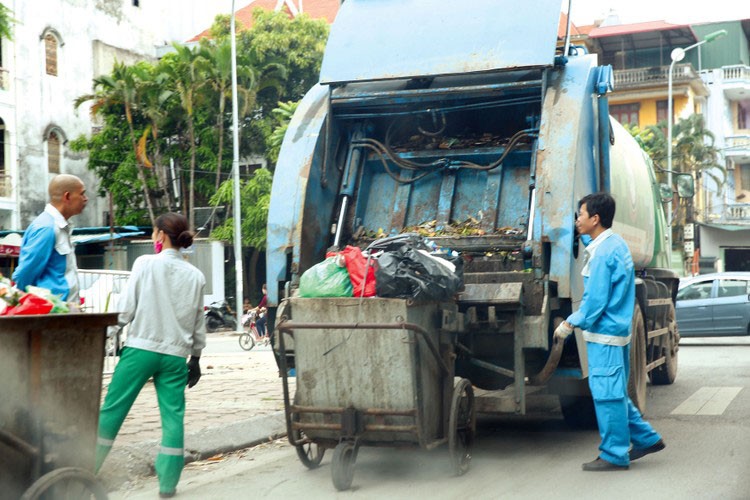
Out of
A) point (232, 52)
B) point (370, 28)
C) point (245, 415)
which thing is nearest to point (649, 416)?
point (245, 415)

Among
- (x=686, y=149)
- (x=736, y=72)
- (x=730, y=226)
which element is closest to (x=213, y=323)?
(x=686, y=149)

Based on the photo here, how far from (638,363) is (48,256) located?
5010 mm

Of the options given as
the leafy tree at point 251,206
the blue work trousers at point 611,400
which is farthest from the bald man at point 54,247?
the leafy tree at point 251,206

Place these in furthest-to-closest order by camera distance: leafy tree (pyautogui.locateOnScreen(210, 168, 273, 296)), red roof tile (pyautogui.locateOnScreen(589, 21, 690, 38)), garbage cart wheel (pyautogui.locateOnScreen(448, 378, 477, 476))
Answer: red roof tile (pyautogui.locateOnScreen(589, 21, 690, 38)) → leafy tree (pyautogui.locateOnScreen(210, 168, 273, 296)) → garbage cart wheel (pyautogui.locateOnScreen(448, 378, 477, 476))

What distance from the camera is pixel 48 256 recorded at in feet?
17.7

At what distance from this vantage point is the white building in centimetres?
3003

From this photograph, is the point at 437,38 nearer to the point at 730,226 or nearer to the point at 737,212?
the point at 730,226

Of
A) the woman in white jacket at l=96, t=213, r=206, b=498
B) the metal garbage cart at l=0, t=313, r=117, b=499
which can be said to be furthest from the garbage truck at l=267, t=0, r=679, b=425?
the metal garbage cart at l=0, t=313, r=117, b=499

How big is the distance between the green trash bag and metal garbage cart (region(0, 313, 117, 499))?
145 cm

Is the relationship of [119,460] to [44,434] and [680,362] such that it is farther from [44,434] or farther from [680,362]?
[680,362]

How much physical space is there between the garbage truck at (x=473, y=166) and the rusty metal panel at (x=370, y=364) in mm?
442

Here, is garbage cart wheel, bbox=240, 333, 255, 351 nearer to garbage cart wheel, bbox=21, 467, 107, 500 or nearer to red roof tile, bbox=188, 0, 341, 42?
garbage cart wheel, bbox=21, 467, 107, 500

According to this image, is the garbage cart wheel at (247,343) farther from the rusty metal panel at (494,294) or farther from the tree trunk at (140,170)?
the rusty metal panel at (494,294)

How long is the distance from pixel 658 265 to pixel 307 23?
22.2 meters
